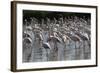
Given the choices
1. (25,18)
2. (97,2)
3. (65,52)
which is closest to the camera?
(25,18)

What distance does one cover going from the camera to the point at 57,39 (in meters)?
2.05

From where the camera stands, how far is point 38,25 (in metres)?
1.98

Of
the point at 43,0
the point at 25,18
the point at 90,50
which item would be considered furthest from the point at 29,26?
the point at 90,50

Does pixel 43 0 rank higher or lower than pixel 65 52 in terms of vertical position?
higher

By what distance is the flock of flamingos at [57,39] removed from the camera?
1951 millimetres

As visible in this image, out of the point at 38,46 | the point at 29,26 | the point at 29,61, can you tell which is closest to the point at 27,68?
the point at 29,61

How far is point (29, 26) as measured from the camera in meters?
1.95

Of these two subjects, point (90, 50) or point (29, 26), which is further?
point (90, 50)

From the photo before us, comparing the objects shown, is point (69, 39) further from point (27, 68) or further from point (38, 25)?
point (27, 68)

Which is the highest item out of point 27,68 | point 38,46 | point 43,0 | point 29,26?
point 43,0

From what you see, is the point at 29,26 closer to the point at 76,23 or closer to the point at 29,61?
the point at 29,61

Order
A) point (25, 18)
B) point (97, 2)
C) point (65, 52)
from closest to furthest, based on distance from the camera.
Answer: point (25, 18), point (65, 52), point (97, 2)

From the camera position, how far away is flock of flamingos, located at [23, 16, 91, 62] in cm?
195

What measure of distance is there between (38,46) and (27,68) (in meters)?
0.21
